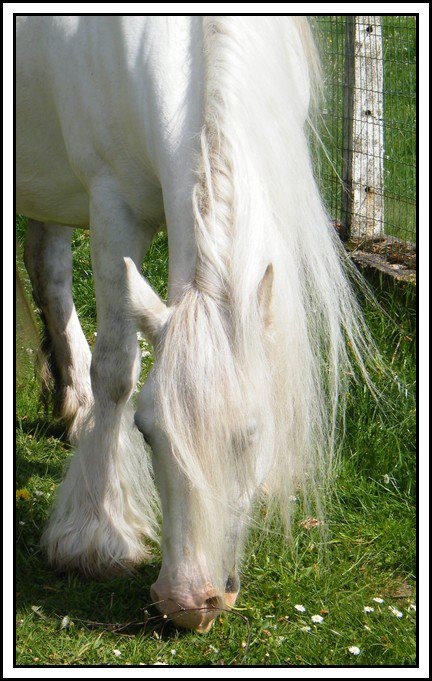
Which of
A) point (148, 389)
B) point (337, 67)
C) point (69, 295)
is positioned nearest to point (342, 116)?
point (337, 67)

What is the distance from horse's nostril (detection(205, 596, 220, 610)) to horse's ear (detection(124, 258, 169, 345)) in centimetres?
79

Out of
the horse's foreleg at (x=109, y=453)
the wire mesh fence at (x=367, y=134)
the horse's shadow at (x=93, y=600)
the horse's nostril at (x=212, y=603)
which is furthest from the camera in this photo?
the wire mesh fence at (x=367, y=134)

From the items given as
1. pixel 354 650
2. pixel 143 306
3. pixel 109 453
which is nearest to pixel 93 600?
pixel 109 453

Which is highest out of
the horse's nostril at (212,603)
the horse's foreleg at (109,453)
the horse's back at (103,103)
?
the horse's back at (103,103)

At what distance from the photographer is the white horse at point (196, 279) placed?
2363 millimetres

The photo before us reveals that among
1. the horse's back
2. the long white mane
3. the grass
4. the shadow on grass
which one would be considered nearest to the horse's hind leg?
the grass

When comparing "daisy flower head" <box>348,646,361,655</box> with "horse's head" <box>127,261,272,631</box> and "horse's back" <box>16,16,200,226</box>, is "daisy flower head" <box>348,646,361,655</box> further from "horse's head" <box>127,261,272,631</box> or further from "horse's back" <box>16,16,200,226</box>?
"horse's back" <box>16,16,200,226</box>

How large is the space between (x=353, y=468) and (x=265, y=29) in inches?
74.3

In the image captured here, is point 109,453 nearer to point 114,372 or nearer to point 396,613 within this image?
point 114,372

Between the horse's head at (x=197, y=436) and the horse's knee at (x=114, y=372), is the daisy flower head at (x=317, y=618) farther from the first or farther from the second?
the horse's knee at (x=114, y=372)

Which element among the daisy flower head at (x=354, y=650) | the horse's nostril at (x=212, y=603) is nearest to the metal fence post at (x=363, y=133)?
the daisy flower head at (x=354, y=650)

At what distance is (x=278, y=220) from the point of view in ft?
8.34

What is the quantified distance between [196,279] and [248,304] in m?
0.18

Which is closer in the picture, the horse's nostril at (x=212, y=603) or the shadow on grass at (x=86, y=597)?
the horse's nostril at (x=212, y=603)
